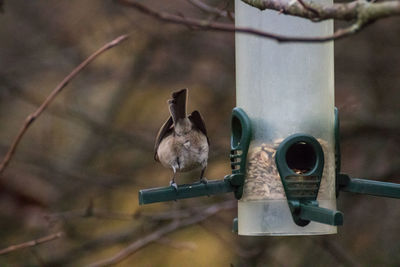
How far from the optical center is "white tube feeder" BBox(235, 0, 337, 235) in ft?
15.8

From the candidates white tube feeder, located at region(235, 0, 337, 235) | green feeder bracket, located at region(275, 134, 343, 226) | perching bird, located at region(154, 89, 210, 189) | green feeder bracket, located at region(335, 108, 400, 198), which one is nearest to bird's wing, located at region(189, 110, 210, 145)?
perching bird, located at region(154, 89, 210, 189)

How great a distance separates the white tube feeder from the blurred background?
1.61 m

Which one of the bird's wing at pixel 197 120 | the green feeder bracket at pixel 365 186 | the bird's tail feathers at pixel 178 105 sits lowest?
the green feeder bracket at pixel 365 186

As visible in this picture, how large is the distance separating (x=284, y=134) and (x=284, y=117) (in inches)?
4.1

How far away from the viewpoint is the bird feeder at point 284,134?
4773 mm

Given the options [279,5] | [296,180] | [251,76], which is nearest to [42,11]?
[251,76]

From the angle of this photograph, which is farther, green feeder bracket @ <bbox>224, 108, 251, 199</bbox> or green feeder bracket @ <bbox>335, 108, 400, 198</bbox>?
green feeder bracket @ <bbox>224, 108, 251, 199</bbox>

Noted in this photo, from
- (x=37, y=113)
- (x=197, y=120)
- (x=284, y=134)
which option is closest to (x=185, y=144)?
(x=197, y=120)

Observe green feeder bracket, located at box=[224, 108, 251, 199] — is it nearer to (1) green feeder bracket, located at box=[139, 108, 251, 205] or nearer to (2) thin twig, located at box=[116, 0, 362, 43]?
(1) green feeder bracket, located at box=[139, 108, 251, 205]

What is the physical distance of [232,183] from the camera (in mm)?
4887

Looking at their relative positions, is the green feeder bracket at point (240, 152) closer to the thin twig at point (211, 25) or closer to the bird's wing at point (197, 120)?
the bird's wing at point (197, 120)

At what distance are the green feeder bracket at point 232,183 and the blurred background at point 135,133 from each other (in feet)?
4.95

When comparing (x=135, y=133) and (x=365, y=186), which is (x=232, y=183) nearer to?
(x=365, y=186)

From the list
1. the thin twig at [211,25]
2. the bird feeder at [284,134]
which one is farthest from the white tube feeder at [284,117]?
the thin twig at [211,25]
